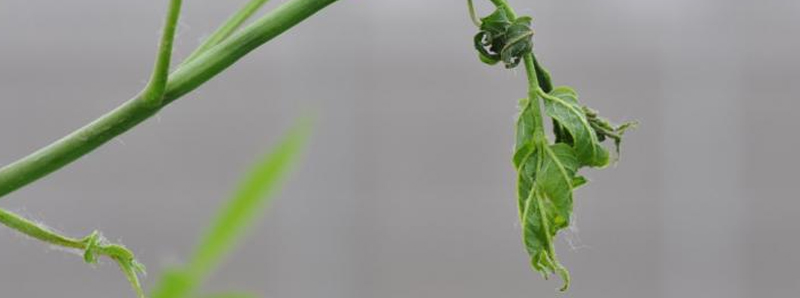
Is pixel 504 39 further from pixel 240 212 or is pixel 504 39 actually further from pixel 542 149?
pixel 240 212

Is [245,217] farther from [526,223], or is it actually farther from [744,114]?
[744,114]

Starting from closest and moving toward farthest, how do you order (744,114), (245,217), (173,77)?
(245,217) < (173,77) < (744,114)

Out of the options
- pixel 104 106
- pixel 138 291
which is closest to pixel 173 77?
pixel 138 291

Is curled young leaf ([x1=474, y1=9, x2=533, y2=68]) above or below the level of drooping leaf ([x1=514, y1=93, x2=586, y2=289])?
above

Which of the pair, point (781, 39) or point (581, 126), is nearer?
point (581, 126)

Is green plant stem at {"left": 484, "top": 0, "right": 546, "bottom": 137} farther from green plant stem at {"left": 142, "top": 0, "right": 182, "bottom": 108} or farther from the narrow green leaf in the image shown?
the narrow green leaf

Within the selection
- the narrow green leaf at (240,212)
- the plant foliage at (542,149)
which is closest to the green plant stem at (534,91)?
the plant foliage at (542,149)

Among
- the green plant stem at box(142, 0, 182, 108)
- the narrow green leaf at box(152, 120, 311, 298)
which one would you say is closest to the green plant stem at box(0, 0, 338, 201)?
the green plant stem at box(142, 0, 182, 108)
